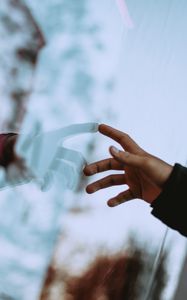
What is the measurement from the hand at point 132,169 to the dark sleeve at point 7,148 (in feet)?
1.20

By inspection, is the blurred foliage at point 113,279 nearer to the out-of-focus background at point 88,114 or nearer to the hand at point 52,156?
the out-of-focus background at point 88,114

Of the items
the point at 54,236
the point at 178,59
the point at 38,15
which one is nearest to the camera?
the point at 38,15

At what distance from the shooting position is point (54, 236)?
122 cm

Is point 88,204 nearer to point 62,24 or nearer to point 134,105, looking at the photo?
point 134,105

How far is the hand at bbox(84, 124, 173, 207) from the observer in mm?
650

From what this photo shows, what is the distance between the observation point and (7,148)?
3.53 feet

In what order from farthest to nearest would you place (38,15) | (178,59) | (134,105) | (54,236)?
(178,59) < (134,105) < (54,236) < (38,15)

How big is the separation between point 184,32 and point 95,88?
48 centimetres

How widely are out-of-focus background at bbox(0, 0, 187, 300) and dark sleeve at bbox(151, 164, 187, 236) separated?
55cm

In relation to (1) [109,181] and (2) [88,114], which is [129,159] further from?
(2) [88,114]

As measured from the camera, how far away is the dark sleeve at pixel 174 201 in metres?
0.65

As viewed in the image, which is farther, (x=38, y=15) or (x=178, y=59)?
(x=178, y=59)

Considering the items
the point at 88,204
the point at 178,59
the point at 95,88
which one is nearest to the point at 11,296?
the point at 88,204

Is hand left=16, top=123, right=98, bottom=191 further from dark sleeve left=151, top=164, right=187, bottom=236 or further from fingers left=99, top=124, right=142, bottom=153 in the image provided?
dark sleeve left=151, top=164, right=187, bottom=236
